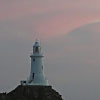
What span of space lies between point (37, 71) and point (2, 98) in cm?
624

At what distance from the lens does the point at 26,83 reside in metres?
51.7

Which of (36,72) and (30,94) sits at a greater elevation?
(36,72)

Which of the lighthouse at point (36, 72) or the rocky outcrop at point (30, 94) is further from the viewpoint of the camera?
the lighthouse at point (36, 72)

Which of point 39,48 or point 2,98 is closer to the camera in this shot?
point 2,98

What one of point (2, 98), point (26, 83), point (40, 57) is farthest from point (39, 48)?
point (2, 98)

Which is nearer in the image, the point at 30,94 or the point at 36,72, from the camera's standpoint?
the point at 30,94

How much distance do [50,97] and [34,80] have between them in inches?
128

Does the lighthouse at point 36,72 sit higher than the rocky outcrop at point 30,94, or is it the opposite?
the lighthouse at point 36,72

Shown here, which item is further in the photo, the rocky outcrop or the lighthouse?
the lighthouse

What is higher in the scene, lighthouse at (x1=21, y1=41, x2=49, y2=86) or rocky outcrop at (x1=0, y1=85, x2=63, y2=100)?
lighthouse at (x1=21, y1=41, x2=49, y2=86)

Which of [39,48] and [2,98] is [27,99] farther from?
[39,48]

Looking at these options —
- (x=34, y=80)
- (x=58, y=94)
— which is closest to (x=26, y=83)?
(x=34, y=80)

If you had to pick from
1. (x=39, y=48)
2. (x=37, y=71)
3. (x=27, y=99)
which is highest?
(x=39, y=48)

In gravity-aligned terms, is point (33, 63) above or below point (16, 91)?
above
